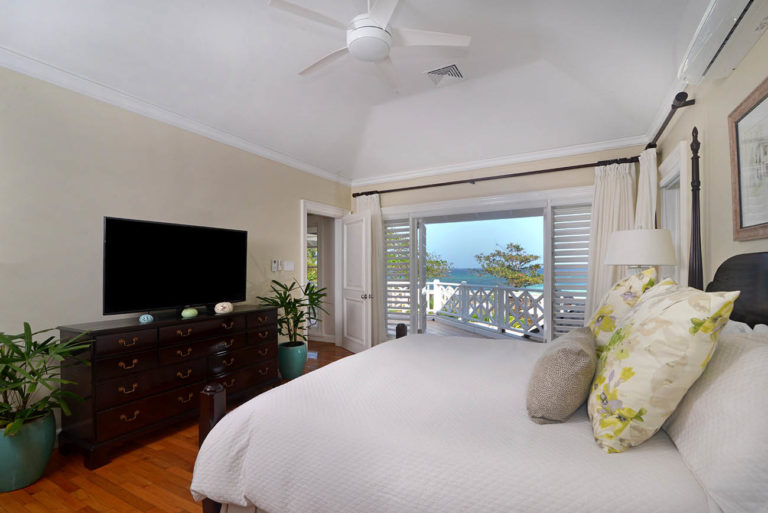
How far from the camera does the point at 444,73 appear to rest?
129 inches

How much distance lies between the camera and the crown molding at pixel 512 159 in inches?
144

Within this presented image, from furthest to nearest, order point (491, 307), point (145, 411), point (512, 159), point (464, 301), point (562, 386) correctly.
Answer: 1. point (464, 301)
2. point (491, 307)
3. point (512, 159)
4. point (145, 411)
5. point (562, 386)

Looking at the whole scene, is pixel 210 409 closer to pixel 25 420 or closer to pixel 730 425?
pixel 25 420

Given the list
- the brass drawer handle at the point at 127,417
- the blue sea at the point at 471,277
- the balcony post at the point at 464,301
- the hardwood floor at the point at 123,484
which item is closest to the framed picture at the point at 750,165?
the hardwood floor at the point at 123,484

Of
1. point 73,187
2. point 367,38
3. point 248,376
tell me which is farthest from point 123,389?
point 367,38

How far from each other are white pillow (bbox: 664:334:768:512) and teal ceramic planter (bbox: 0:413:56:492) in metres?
3.00

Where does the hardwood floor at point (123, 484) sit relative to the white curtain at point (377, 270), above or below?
below

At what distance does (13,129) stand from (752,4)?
389 centimetres

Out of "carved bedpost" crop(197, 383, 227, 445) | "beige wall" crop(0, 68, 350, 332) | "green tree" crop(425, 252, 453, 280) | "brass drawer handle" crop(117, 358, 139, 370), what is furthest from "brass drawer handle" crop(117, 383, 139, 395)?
"green tree" crop(425, 252, 453, 280)

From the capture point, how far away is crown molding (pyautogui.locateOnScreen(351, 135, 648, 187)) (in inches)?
144

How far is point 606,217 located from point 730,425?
3172 mm

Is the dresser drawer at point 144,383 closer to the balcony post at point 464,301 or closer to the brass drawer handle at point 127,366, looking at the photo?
the brass drawer handle at point 127,366

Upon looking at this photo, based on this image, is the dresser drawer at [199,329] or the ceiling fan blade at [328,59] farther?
the dresser drawer at [199,329]

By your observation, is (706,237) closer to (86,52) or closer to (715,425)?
(715,425)
